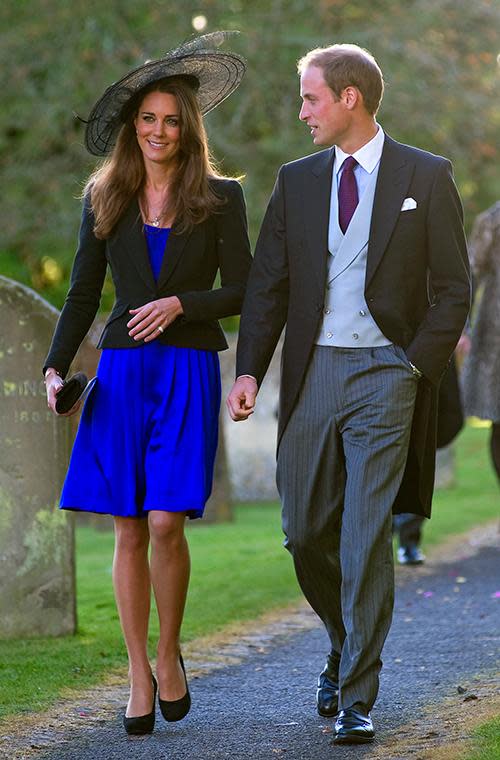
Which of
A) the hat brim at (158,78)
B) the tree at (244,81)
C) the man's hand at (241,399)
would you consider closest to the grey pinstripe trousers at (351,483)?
the man's hand at (241,399)

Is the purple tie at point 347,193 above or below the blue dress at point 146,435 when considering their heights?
above

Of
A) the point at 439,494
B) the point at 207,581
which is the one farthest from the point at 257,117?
the point at 207,581

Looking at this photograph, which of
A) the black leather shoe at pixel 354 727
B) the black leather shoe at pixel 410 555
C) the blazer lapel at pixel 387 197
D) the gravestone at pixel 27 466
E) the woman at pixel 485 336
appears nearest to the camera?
the black leather shoe at pixel 354 727

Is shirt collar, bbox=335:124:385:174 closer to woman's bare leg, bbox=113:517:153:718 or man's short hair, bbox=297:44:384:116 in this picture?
man's short hair, bbox=297:44:384:116

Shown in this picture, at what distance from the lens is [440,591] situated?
29.7ft

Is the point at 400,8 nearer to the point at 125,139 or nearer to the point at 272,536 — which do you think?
the point at 272,536

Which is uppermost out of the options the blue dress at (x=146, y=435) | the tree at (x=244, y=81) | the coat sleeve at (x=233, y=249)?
the tree at (x=244, y=81)

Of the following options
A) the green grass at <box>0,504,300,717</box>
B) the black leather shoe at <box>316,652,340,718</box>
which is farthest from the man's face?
the green grass at <box>0,504,300,717</box>

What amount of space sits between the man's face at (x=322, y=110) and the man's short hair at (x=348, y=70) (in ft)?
0.08

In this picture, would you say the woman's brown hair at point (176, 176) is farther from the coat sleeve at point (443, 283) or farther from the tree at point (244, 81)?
the tree at point (244, 81)

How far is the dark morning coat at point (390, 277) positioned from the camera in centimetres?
548

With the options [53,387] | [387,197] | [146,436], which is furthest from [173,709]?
[387,197]

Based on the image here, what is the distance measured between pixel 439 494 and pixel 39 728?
10.2 m

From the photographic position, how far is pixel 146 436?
5.67 m
